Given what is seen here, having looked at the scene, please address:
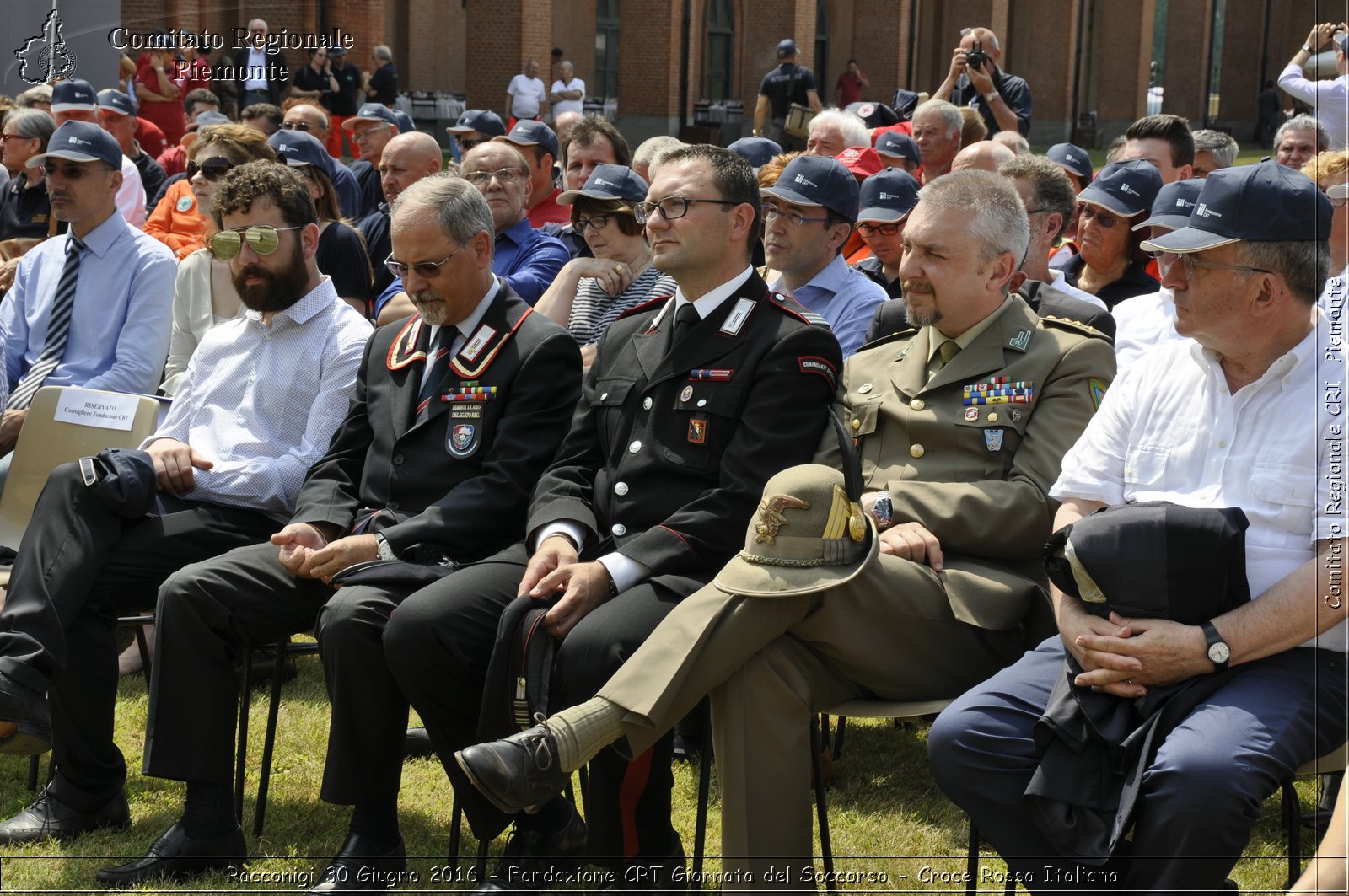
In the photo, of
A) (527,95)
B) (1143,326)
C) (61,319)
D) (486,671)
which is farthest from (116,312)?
(527,95)

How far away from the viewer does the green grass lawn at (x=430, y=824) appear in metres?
3.79

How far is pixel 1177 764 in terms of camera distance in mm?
2770

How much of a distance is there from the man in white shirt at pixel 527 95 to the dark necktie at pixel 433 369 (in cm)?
1990

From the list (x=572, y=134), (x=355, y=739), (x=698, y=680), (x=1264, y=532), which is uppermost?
(x=572, y=134)

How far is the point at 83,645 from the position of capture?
422 cm

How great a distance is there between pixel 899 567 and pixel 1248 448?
0.85 meters

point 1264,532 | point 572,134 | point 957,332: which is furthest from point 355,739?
point 572,134

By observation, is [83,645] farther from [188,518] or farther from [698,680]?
[698,680]

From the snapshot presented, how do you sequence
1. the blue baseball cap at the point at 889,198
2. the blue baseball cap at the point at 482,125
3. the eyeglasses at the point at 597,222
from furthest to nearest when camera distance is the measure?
the blue baseball cap at the point at 482,125
the blue baseball cap at the point at 889,198
the eyeglasses at the point at 597,222

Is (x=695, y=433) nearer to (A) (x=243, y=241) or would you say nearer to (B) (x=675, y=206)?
(B) (x=675, y=206)

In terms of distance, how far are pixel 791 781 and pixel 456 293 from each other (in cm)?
188

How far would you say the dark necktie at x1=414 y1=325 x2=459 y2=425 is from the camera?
425 centimetres

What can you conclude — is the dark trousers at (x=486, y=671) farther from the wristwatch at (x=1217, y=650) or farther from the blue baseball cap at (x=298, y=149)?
the blue baseball cap at (x=298, y=149)

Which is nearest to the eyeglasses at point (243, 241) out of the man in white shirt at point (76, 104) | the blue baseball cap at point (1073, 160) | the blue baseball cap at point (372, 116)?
the blue baseball cap at point (1073, 160)
